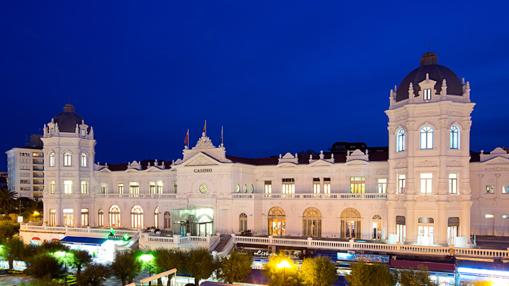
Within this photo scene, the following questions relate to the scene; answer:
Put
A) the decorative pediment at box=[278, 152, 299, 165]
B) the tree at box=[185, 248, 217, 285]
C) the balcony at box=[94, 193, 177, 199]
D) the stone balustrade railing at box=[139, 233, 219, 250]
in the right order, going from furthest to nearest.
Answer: the balcony at box=[94, 193, 177, 199]
the decorative pediment at box=[278, 152, 299, 165]
the stone balustrade railing at box=[139, 233, 219, 250]
the tree at box=[185, 248, 217, 285]

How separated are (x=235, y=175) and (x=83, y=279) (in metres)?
20.6

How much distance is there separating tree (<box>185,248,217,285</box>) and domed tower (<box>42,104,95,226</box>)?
2848cm

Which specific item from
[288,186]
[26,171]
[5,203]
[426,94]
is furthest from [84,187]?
[26,171]

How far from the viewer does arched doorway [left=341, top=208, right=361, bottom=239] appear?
146 feet

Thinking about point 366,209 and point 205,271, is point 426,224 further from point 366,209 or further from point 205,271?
point 205,271

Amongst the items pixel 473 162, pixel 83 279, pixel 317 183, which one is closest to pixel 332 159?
pixel 317 183

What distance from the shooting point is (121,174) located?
59.6 m

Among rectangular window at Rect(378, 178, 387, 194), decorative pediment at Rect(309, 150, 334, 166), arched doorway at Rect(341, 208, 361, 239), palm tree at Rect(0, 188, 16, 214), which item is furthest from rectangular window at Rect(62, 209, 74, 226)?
rectangular window at Rect(378, 178, 387, 194)

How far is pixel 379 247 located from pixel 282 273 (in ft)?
38.3

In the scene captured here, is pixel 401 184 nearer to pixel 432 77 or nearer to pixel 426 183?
pixel 426 183

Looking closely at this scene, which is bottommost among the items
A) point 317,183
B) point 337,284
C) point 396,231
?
point 337,284

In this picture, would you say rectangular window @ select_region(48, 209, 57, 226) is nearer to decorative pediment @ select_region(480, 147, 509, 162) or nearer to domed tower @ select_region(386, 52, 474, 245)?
domed tower @ select_region(386, 52, 474, 245)

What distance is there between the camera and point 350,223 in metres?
44.8

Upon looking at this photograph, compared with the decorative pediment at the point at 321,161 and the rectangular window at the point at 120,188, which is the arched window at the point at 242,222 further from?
the rectangular window at the point at 120,188
